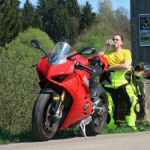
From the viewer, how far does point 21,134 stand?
7008 mm

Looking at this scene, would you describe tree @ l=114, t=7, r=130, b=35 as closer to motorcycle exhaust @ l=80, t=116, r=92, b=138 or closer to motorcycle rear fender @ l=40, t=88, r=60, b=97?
motorcycle exhaust @ l=80, t=116, r=92, b=138

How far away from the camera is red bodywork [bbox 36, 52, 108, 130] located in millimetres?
6383

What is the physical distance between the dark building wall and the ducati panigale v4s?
354cm

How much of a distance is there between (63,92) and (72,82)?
0.56 ft

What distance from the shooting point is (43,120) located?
6.48 m

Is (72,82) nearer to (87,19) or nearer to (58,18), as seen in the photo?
(87,19)

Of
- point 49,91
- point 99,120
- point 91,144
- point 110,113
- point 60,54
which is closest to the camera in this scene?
point 91,144

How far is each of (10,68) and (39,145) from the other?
3.43 meters

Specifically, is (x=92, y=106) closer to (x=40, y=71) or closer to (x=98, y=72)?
(x=98, y=72)

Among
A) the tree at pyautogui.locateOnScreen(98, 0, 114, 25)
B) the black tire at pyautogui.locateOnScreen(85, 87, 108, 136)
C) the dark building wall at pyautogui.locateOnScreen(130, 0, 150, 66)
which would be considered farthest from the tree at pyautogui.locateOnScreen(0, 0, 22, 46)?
the black tire at pyautogui.locateOnScreen(85, 87, 108, 136)

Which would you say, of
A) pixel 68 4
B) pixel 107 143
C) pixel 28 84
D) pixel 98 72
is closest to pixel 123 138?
pixel 107 143

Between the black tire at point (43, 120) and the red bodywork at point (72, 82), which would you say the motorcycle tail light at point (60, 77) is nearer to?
the red bodywork at point (72, 82)

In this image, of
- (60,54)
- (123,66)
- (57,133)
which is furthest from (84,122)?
(123,66)

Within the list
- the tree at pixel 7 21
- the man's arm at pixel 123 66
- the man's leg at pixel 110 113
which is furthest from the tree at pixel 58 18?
the man's arm at pixel 123 66
